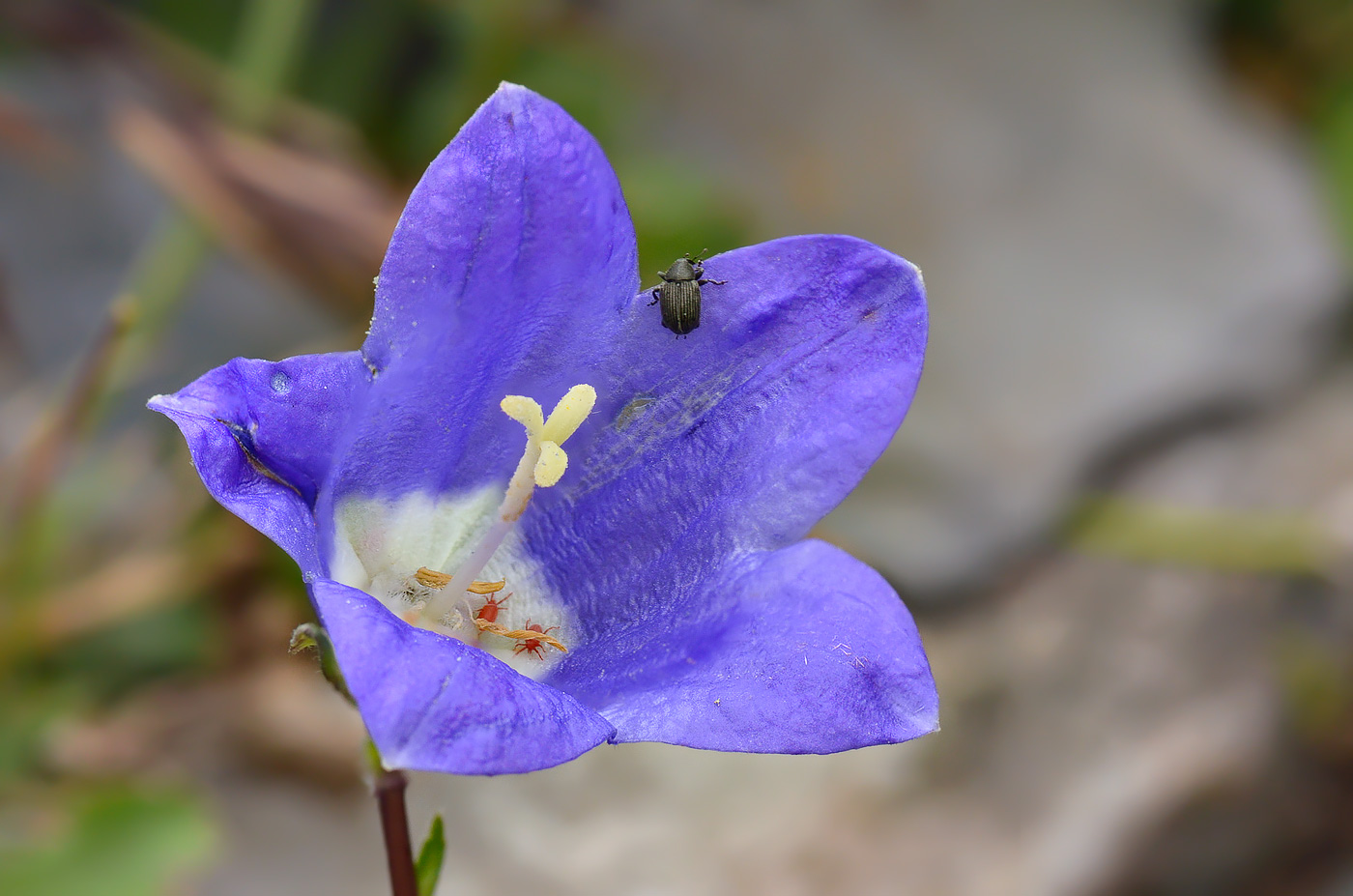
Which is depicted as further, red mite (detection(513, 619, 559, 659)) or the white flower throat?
red mite (detection(513, 619, 559, 659))

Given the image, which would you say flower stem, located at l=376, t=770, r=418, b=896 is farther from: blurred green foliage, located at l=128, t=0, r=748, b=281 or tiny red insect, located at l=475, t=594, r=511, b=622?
blurred green foliage, located at l=128, t=0, r=748, b=281

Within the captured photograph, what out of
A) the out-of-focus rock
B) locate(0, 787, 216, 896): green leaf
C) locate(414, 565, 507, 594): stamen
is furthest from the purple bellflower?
the out-of-focus rock

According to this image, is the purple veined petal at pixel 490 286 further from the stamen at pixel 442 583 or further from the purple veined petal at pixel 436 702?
the purple veined petal at pixel 436 702

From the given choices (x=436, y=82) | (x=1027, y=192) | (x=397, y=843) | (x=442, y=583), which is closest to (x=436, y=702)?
(x=397, y=843)

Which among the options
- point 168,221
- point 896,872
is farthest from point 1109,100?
point 168,221

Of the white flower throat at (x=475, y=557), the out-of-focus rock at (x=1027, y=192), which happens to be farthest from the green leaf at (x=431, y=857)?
the out-of-focus rock at (x=1027, y=192)

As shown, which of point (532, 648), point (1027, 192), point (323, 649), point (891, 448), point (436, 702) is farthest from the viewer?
point (1027, 192)

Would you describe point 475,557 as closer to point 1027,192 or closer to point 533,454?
point 533,454
